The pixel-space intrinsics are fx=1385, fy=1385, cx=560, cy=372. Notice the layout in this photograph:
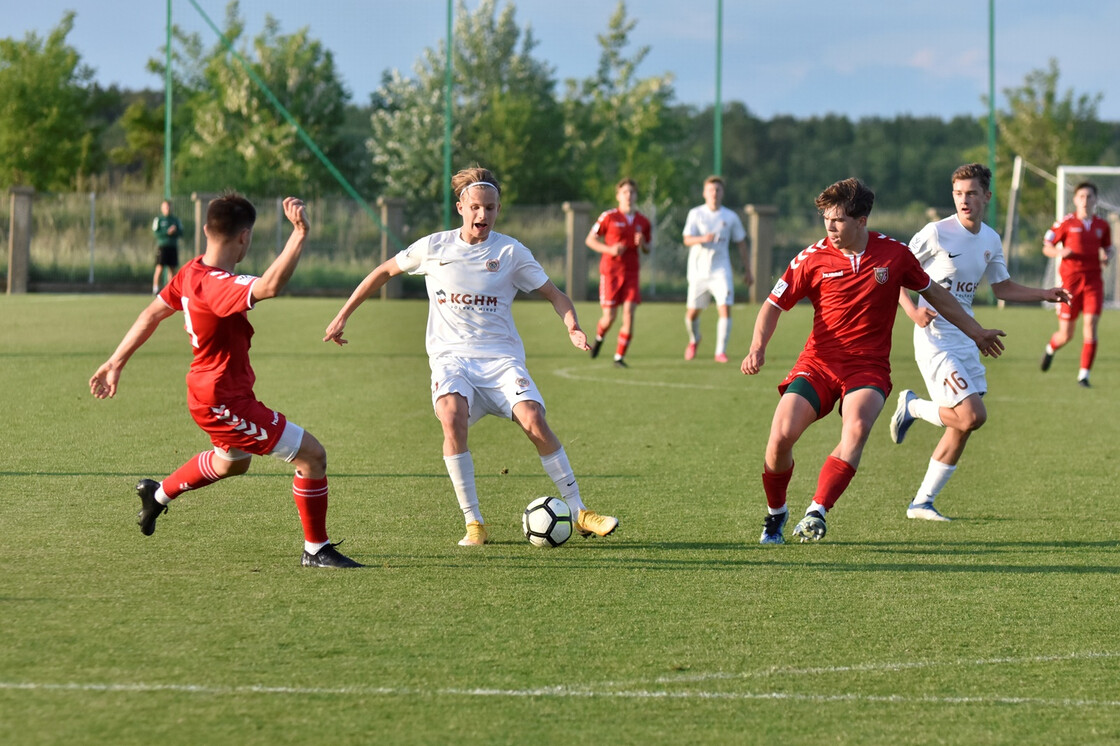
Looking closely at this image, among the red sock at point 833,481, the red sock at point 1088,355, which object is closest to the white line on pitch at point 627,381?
the red sock at point 1088,355

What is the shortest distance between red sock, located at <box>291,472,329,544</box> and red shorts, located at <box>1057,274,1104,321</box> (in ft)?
37.1

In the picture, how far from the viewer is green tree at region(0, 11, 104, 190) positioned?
51.7 meters

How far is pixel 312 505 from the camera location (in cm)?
570

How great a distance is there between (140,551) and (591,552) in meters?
1.96

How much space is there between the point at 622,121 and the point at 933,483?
55.4 meters

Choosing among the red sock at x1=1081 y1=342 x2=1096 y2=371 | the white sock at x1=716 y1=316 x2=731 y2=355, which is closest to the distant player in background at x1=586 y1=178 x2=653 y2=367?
the white sock at x1=716 y1=316 x2=731 y2=355

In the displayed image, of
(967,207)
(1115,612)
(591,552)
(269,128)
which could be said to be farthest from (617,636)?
(269,128)

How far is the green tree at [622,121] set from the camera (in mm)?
58844

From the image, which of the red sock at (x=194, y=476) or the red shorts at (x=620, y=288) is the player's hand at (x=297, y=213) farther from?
the red shorts at (x=620, y=288)

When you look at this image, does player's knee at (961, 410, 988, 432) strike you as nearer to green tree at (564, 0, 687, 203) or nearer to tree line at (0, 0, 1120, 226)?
tree line at (0, 0, 1120, 226)

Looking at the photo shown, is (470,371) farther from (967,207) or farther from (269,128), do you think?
(269,128)

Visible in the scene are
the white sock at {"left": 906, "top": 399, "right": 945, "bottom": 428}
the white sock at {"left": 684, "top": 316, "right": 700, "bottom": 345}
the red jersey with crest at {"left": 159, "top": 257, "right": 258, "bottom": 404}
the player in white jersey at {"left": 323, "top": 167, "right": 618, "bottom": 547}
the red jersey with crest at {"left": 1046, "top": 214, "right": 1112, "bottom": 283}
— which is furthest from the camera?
the white sock at {"left": 684, "top": 316, "right": 700, "bottom": 345}

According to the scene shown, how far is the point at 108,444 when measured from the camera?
30.0 feet

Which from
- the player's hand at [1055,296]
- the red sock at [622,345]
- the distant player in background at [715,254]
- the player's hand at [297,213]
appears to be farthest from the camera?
the distant player in background at [715,254]
